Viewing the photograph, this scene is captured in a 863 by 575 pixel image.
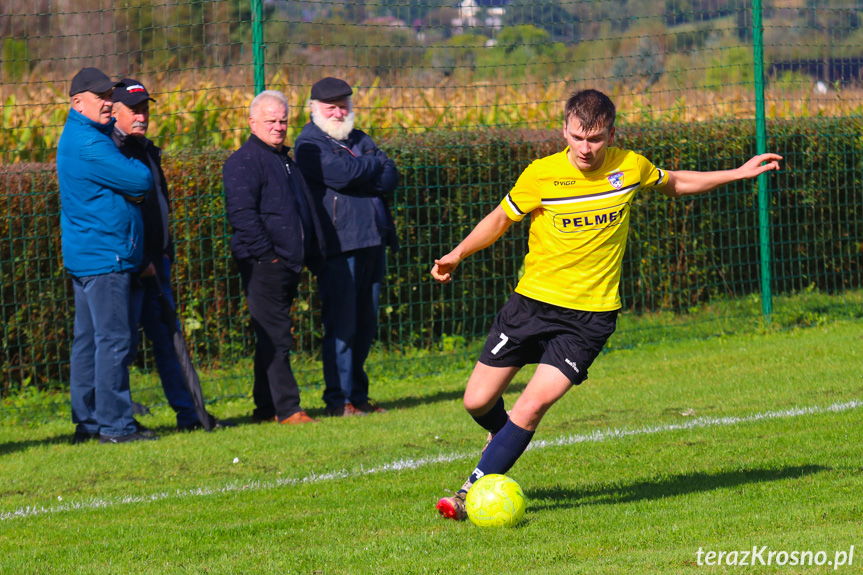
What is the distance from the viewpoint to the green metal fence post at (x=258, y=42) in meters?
9.15

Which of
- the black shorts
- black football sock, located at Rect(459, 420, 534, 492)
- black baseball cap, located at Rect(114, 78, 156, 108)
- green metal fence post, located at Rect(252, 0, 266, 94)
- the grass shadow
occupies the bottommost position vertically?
the grass shadow

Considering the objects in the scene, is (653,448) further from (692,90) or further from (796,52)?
(796,52)

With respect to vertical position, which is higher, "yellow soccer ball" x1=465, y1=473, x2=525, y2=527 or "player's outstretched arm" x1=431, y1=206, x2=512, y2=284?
"player's outstretched arm" x1=431, y1=206, x2=512, y2=284

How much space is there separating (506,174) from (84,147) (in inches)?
181

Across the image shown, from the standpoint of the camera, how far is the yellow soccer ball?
4871mm

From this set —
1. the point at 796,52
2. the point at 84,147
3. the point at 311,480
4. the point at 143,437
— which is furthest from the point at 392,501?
the point at 796,52

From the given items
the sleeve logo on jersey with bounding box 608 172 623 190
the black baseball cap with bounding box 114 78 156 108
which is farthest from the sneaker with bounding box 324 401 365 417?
the sleeve logo on jersey with bounding box 608 172 623 190

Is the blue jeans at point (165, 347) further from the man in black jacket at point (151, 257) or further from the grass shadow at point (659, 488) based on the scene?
the grass shadow at point (659, 488)

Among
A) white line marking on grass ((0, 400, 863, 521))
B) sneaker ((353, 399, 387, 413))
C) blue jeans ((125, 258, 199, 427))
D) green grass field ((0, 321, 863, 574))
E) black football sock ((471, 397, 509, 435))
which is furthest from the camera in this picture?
sneaker ((353, 399, 387, 413))

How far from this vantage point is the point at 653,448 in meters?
6.59

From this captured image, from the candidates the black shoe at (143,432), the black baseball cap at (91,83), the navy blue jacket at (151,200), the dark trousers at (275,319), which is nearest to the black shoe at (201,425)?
the black shoe at (143,432)

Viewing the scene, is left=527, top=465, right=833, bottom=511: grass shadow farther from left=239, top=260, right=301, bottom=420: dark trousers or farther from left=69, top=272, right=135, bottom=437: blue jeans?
left=69, top=272, right=135, bottom=437: blue jeans

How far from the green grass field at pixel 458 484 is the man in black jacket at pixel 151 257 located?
0.37 metres

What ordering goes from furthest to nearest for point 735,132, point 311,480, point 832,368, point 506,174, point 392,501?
1. point 735,132
2. point 506,174
3. point 832,368
4. point 311,480
5. point 392,501
